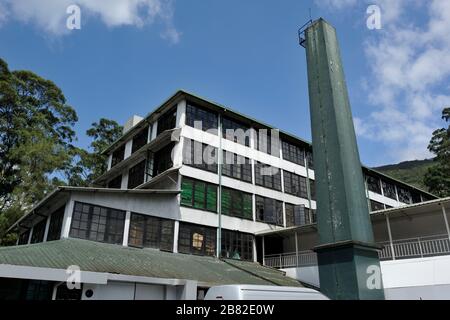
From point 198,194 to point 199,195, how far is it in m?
0.09

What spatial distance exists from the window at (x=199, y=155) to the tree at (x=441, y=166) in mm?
35704

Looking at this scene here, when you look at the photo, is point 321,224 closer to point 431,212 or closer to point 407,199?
point 431,212

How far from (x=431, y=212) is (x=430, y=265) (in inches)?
198

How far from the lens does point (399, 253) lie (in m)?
19.8

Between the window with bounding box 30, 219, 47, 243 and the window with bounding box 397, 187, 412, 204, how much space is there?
31.3 m

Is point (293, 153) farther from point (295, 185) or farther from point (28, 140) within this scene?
point (28, 140)

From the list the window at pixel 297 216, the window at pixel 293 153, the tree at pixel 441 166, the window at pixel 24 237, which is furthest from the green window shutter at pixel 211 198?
the tree at pixel 441 166

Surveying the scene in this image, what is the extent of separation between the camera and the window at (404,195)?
35.2 metres

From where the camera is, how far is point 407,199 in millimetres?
35781

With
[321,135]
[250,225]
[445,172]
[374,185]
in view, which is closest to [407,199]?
[374,185]

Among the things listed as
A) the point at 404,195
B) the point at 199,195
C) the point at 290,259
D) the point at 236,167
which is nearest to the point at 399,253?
the point at 290,259

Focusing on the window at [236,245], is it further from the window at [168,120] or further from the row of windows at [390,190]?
the row of windows at [390,190]

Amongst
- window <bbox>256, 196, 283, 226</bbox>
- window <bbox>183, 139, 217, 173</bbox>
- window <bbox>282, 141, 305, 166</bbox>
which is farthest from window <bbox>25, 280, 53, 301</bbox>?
window <bbox>282, 141, 305, 166</bbox>

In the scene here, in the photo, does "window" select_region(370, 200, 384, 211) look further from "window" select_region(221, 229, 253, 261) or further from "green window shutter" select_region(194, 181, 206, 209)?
"green window shutter" select_region(194, 181, 206, 209)
